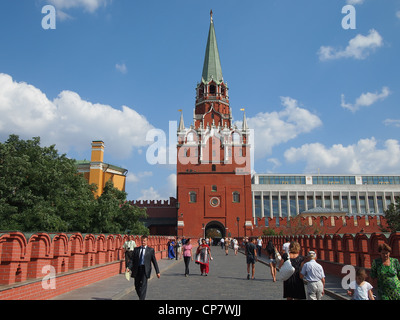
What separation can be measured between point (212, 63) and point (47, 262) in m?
51.1

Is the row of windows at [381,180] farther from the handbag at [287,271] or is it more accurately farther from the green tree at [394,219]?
the handbag at [287,271]

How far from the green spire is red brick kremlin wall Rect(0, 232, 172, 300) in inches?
1797

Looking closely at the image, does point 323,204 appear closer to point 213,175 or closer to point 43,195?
point 213,175

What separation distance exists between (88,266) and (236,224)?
3873 cm

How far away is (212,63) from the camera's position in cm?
5612

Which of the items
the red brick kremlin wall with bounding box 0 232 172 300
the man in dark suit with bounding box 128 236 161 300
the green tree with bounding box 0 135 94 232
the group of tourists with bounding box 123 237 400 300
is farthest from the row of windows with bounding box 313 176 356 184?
the man in dark suit with bounding box 128 236 161 300

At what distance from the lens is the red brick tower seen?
48.5 m

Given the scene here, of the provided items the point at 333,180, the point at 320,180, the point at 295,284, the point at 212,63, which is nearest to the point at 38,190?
the point at 295,284

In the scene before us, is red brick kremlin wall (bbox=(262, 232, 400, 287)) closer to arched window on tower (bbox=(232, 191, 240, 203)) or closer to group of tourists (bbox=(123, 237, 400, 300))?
group of tourists (bbox=(123, 237, 400, 300))

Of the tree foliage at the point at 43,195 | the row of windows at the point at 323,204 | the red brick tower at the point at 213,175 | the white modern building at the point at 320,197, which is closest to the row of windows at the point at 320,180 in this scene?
the white modern building at the point at 320,197

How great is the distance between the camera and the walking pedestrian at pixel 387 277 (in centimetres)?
495

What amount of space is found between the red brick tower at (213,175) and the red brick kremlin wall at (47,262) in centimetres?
3654
